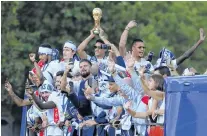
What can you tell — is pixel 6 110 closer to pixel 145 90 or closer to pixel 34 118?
pixel 34 118

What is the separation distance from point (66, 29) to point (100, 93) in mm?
27462

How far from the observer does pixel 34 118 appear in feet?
69.2

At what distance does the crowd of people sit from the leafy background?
67.5 ft

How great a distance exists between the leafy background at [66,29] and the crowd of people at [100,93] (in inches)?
809

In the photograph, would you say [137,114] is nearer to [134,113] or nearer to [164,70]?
[134,113]

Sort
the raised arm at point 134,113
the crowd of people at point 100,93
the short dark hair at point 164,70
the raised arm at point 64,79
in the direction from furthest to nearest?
the raised arm at point 64,79 → the short dark hair at point 164,70 → the crowd of people at point 100,93 → the raised arm at point 134,113

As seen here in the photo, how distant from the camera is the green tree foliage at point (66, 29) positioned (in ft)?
147


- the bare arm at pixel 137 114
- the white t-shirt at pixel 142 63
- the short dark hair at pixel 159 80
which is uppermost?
the white t-shirt at pixel 142 63

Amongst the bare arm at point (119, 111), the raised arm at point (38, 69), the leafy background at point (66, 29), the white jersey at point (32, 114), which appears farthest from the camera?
the leafy background at point (66, 29)

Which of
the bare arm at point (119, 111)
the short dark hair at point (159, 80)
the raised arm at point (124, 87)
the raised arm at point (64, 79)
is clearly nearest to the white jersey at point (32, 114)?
the raised arm at point (64, 79)

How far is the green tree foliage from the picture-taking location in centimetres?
4466

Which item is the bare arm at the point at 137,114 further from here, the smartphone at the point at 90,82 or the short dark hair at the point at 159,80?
the smartphone at the point at 90,82

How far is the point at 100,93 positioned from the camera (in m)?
19.1

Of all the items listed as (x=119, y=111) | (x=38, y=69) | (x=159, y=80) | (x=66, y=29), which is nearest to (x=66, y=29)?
(x=66, y=29)
